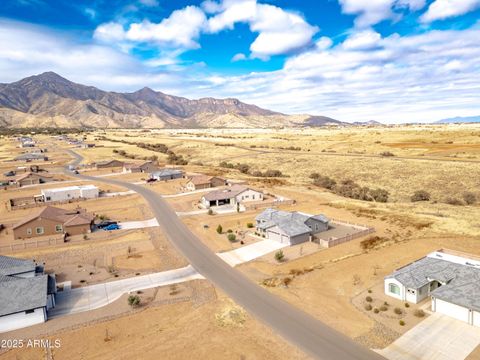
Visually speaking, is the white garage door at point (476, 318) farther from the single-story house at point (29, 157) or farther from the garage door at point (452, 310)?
the single-story house at point (29, 157)

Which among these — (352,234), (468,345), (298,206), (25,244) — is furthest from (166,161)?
(468,345)

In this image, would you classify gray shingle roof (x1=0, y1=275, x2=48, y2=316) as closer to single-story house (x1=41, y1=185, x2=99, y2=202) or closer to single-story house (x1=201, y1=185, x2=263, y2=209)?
single-story house (x1=201, y1=185, x2=263, y2=209)

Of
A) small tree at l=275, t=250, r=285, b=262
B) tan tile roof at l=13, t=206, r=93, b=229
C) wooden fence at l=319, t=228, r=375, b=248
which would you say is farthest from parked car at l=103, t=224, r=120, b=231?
wooden fence at l=319, t=228, r=375, b=248

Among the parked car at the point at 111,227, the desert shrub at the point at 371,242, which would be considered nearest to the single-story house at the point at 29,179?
the parked car at the point at 111,227

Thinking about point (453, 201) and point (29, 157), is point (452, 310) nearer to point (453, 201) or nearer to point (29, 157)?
point (453, 201)

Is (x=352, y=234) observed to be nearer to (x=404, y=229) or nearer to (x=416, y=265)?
(x=404, y=229)

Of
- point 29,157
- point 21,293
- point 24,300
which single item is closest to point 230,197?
point 21,293
